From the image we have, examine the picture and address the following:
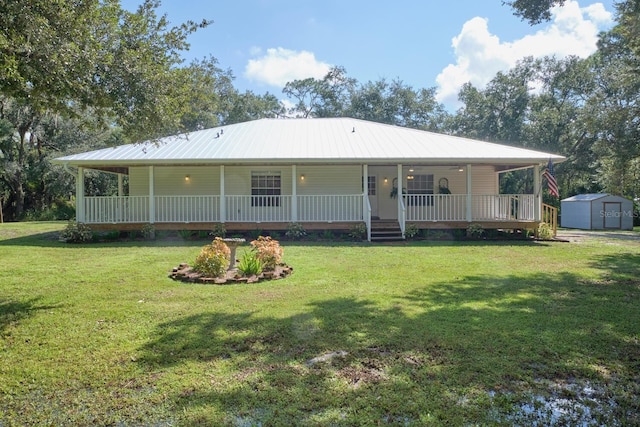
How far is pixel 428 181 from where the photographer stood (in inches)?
634

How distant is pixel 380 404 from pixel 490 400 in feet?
2.69

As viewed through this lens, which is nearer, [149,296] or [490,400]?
[490,400]

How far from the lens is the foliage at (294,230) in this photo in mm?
13148

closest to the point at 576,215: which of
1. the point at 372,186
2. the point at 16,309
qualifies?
the point at 372,186

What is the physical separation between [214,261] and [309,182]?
8.50 m

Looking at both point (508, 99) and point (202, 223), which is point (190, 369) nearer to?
point (202, 223)

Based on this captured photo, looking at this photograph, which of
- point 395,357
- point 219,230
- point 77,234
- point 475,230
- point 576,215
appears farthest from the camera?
point 576,215

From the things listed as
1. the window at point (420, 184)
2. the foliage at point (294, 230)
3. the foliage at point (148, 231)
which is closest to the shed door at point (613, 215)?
the window at point (420, 184)

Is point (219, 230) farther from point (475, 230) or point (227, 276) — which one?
point (475, 230)

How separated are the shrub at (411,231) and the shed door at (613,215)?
44.7ft

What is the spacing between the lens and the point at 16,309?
5.30 meters

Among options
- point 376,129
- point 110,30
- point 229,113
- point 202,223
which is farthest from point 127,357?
point 229,113

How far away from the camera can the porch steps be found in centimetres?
1297

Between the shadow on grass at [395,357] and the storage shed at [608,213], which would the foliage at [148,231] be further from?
the storage shed at [608,213]
